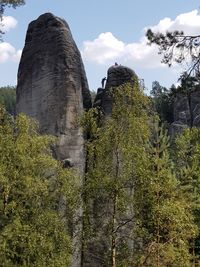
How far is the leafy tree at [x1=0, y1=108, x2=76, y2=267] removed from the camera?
10500 millimetres

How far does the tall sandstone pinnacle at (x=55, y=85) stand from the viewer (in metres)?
15.8

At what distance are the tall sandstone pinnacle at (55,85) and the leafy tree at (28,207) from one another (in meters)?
3.95

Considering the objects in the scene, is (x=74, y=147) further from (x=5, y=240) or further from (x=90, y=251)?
(x=5, y=240)

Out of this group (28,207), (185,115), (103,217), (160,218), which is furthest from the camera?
(185,115)

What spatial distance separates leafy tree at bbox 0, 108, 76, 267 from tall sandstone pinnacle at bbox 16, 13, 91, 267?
13.0 ft

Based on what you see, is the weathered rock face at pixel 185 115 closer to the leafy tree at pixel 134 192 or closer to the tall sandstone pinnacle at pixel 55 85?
the tall sandstone pinnacle at pixel 55 85

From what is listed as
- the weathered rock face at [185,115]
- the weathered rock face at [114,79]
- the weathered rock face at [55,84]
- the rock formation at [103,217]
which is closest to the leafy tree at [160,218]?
the rock formation at [103,217]

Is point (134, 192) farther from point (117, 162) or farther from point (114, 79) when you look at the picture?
point (114, 79)

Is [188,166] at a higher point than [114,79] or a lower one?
lower

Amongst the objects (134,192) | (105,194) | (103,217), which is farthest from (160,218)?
(103,217)

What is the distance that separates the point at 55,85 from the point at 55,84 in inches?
1.5

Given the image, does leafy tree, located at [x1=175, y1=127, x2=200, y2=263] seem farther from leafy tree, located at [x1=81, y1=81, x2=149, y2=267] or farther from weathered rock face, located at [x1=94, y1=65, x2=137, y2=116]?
weathered rock face, located at [x1=94, y1=65, x2=137, y2=116]

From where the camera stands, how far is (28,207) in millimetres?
11016

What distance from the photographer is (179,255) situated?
11.1m
